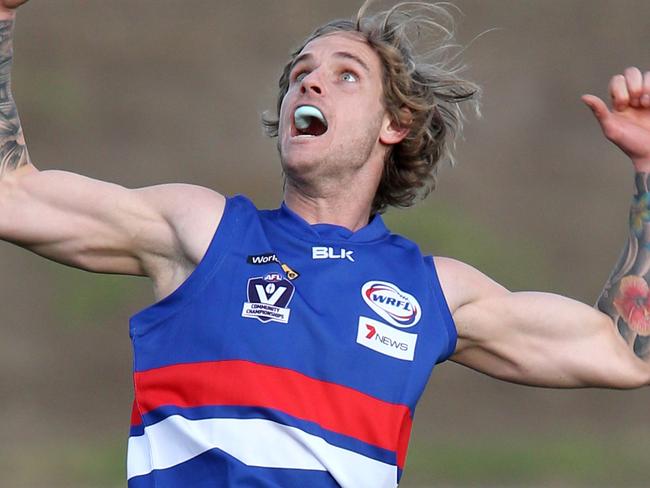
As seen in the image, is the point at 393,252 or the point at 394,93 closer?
the point at 393,252

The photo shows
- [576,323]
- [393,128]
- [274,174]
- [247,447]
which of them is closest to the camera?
[247,447]

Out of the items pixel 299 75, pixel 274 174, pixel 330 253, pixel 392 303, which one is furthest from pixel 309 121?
pixel 274 174

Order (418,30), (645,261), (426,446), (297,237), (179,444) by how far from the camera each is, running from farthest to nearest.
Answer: (426,446) → (418,30) → (645,261) → (297,237) → (179,444)

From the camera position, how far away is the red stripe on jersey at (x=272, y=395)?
12.6ft

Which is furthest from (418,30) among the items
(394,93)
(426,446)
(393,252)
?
(426,446)

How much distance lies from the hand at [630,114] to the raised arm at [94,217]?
48.3 inches

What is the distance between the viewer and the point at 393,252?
14.2 feet

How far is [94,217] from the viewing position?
13.0ft

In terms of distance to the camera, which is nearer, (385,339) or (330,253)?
(385,339)

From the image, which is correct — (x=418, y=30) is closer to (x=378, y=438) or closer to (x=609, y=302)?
(x=609, y=302)

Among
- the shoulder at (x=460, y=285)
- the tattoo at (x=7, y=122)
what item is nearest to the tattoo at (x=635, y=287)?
the shoulder at (x=460, y=285)

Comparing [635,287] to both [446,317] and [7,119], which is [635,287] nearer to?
[446,317]

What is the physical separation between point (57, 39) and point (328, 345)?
8829mm

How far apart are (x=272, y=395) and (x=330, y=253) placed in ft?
1.75
